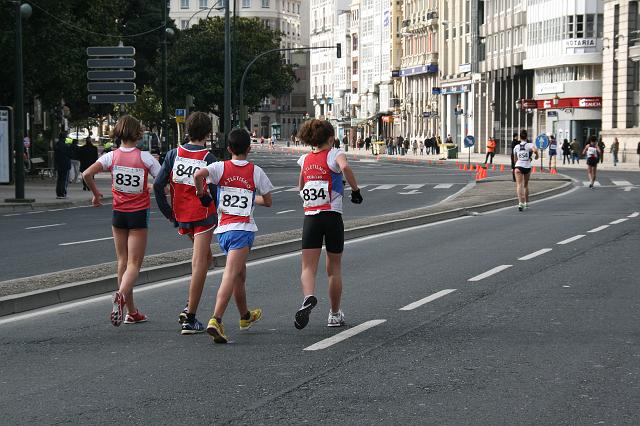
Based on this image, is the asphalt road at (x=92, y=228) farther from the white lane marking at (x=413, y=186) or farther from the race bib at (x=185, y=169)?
the race bib at (x=185, y=169)

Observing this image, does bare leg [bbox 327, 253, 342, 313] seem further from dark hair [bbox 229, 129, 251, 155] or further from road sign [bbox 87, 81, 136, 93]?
road sign [bbox 87, 81, 136, 93]

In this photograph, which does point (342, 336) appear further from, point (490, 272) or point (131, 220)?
point (490, 272)

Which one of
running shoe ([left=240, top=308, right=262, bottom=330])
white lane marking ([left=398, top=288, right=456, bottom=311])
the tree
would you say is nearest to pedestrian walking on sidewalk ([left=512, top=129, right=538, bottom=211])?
white lane marking ([left=398, top=288, right=456, bottom=311])

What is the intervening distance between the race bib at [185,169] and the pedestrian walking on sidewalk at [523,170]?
1902 centimetres

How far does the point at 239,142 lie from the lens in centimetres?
1035

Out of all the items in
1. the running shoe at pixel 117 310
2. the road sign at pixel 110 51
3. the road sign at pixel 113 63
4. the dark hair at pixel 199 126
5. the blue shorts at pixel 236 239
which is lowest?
the running shoe at pixel 117 310

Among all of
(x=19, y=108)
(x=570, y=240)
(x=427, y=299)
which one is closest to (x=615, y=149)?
(x=19, y=108)

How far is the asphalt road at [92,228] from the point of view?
711 inches

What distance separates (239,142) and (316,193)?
0.84 metres

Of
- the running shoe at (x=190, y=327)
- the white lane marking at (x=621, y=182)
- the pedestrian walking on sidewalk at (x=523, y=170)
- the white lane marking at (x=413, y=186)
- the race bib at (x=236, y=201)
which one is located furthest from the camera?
the white lane marking at (x=621, y=182)

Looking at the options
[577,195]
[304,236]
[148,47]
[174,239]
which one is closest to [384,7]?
[148,47]

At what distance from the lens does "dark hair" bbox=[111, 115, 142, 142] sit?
444 inches

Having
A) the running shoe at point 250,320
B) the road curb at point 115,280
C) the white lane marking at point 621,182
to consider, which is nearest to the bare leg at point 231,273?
the running shoe at point 250,320

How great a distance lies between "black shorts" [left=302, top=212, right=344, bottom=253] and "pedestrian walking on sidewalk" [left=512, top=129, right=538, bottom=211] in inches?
736
